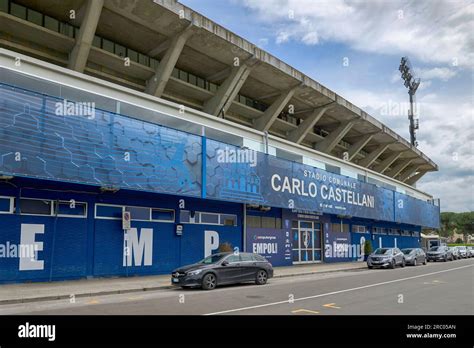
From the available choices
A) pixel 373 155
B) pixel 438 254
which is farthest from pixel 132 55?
pixel 438 254

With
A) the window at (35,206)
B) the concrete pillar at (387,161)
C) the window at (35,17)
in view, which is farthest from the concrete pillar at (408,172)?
the window at (35,206)

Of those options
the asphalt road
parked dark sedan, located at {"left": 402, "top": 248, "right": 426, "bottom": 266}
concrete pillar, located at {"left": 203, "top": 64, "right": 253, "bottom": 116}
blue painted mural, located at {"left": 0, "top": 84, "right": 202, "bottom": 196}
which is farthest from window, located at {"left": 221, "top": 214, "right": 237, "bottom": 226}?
parked dark sedan, located at {"left": 402, "top": 248, "right": 426, "bottom": 266}

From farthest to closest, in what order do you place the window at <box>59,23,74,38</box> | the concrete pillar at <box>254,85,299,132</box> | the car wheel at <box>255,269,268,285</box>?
the concrete pillar at <box>254,85,299,132</box>, the window at <box>59,23,74,38</box>, the car wheel at <box>255,269,268,285</box>

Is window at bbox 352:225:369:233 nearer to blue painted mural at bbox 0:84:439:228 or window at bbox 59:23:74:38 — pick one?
blue painted mural at bbox 0:84:439:228

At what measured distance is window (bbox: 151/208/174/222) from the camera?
21047mm

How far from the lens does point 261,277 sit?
17.9 m

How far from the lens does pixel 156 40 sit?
79.1 ft

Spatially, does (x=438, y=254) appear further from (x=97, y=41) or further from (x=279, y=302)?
(x=97, y=41)

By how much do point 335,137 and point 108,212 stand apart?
25.1 metres

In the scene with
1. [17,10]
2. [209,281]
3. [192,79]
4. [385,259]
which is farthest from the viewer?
[385,259]

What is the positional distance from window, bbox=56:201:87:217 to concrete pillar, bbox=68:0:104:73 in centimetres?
710

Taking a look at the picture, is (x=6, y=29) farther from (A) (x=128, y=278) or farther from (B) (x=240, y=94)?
(B) (x=240, y=94)

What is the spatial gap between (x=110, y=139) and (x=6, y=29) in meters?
7.59
